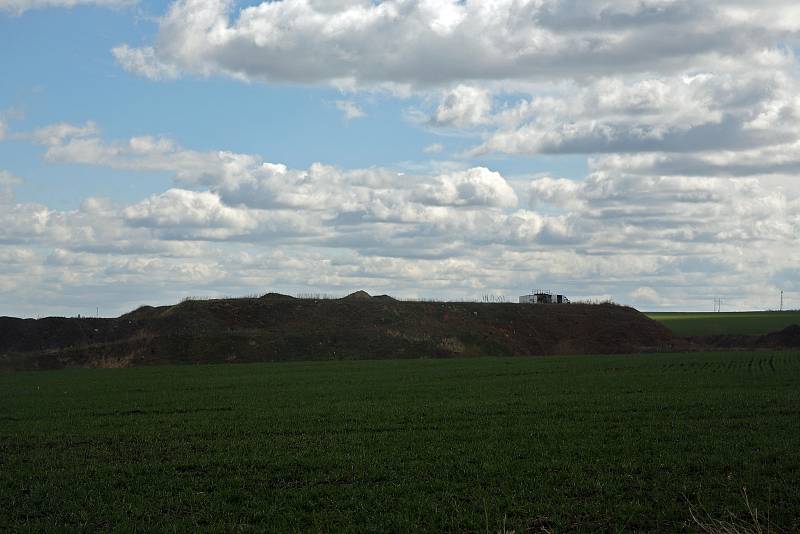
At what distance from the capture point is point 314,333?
79812 mm

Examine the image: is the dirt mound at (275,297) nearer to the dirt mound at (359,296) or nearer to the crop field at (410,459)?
the dirt mound at (359,296)

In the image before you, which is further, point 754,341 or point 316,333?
point 754,341

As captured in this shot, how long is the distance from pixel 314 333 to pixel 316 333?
187mm

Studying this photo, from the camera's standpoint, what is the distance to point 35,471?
18750 mm

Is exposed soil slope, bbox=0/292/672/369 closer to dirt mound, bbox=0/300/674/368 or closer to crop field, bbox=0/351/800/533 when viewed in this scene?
dirt mound, bbox=0/300/674/368

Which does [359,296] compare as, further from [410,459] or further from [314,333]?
[410,459]

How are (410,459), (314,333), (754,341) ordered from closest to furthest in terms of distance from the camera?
(410,459) < (314,333) < (754,341)

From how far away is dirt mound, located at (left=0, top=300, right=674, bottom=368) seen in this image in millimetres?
73438

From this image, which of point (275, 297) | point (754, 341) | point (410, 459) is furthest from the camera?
point (275, 297)

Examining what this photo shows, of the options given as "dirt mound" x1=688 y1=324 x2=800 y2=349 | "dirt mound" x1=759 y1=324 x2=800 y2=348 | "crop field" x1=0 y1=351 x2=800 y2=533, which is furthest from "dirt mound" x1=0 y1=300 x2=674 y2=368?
"crop field" x1=0 y1=351 x2=800 y2=533

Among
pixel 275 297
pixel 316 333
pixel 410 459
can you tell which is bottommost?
pixel 410 459

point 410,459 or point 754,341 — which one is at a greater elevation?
point 754,341

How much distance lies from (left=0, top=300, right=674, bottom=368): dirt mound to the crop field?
122 ft

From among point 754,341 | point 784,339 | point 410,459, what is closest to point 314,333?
point 754,341
